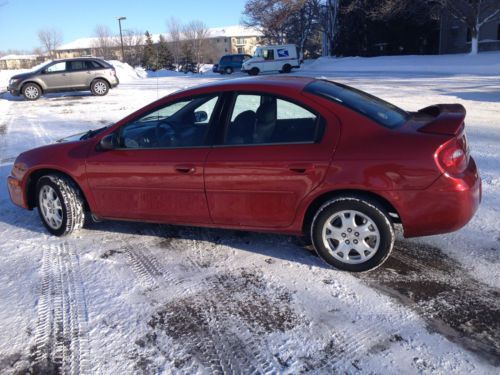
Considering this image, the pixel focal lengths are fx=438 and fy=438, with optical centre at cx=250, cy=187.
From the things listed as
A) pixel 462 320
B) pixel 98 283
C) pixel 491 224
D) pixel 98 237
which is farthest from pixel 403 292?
pixel 98 237

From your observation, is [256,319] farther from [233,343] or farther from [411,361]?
[411,361]

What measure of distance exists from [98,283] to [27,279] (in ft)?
2.08

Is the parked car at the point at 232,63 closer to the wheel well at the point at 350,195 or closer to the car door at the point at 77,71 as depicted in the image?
the car door at the point at 77,71

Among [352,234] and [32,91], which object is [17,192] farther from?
[32,91]

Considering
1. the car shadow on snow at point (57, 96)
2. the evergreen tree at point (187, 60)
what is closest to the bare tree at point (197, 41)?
the evergreen tree at point (187, 60)

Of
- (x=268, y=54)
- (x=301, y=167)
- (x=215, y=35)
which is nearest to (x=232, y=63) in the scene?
(x=268, y=54)

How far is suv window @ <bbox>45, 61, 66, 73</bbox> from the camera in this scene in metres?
18.2

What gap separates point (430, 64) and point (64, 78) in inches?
928

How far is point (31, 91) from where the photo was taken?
18047 mm

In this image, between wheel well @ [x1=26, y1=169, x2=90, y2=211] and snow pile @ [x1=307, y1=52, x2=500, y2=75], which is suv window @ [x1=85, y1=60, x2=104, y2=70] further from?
snow pile @ [x1=307, y1=52, x2=500, y2=75]

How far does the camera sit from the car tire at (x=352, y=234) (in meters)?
3.30

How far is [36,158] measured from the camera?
443cm

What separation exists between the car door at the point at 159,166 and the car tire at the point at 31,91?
53.3 feet

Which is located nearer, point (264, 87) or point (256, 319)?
point (256, 319)
